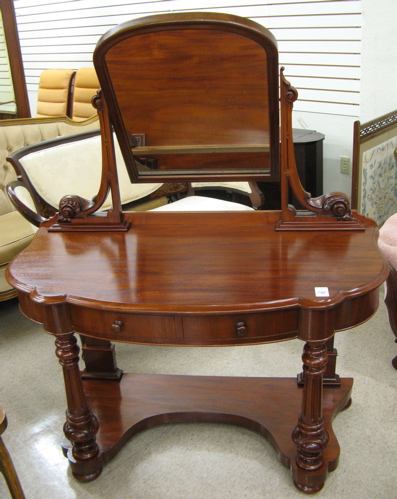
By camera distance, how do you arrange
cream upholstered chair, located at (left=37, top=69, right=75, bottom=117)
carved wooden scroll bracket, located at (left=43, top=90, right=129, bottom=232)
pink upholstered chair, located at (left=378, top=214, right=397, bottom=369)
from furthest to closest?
1. cream upholstered chair, located at (left=37, top=69, right=75, bottom=117)
2. pink upholstered chair, located at (left=378, top=214, right=397, bottom=369)
3. carved wooden scroll bracket, located at (left=43, top=90, right=129, bottom=232)

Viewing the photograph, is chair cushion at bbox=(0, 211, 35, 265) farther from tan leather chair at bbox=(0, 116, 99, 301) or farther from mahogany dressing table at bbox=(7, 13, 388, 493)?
mahogany dressing table at bbox=(7, 13, 388, 493)

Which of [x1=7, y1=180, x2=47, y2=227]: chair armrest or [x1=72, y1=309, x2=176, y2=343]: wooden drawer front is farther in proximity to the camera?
[x1=7, y1=180, x2=47, y2=227]: chair armrest

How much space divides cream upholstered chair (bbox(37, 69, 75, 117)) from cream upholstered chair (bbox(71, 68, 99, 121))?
0.27m

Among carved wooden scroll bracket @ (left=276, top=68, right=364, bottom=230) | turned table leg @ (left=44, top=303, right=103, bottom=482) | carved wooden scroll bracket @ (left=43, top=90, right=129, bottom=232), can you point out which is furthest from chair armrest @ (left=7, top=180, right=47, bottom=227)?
carved wooden scroll bracket @ (left=276, top=68, right=364, bottom=230)

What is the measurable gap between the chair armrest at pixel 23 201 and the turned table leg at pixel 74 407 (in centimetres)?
108

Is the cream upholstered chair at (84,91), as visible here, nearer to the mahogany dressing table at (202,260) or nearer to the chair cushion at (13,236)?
the chair cushion at (13,236)

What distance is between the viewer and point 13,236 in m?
3.15

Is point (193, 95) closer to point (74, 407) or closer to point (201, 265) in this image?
point (201, 265)

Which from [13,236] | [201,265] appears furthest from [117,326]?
[13,236]

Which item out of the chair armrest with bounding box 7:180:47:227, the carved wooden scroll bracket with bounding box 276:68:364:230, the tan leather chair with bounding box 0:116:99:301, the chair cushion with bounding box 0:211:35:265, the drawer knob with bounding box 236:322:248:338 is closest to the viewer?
the drawer knob with bounding box 236:322:248:338

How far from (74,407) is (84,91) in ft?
14.4

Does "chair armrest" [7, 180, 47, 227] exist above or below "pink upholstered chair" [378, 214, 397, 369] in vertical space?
above

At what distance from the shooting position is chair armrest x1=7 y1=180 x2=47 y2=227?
279 cm

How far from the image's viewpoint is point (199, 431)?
2244mm
